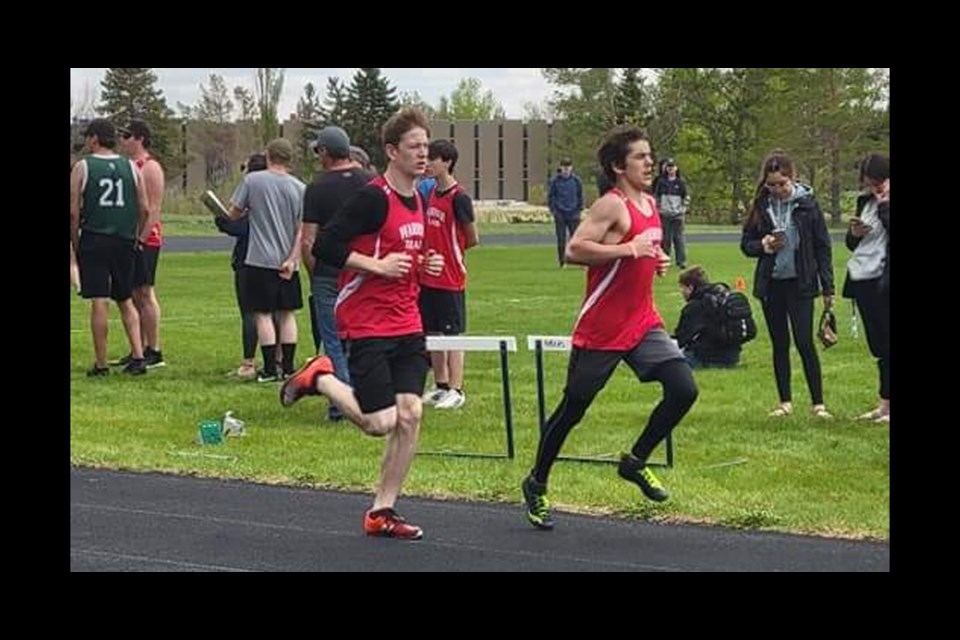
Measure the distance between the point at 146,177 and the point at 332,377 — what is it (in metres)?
6.44

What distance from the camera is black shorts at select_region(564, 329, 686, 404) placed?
24.7ft

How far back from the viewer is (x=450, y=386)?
39.0 ft

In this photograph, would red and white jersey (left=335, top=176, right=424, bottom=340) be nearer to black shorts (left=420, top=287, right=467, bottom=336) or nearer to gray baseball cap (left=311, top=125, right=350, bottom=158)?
gray baseball cap (left=311, top=125, right=350, bottom=158)

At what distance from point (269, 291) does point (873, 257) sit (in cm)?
507

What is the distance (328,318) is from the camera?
1088 centimetres

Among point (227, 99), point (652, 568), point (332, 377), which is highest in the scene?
point (227, 99)

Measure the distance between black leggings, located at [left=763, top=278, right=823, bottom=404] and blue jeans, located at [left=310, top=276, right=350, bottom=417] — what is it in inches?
122

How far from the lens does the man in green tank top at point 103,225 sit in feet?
43.0

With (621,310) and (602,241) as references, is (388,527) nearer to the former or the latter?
(621,310)

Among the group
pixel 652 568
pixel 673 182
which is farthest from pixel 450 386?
pixel 673 182

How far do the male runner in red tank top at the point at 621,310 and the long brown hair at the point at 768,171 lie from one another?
3.21m

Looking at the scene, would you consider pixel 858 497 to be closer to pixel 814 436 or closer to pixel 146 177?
pixel 814 436

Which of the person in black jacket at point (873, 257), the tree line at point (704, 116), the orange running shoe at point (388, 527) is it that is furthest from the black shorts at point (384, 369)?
the tree line at point (704, 116)

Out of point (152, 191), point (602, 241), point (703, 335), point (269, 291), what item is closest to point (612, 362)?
point (602, 241)
